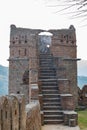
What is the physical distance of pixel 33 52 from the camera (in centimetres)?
1961

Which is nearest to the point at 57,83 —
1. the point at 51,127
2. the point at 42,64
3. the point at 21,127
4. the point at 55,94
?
the point at 55,94

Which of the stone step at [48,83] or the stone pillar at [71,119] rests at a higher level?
the stone step at [48,83]

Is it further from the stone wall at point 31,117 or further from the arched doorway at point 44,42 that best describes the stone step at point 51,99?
the stone wall at point 31,117

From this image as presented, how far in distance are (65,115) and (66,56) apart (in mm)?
5880

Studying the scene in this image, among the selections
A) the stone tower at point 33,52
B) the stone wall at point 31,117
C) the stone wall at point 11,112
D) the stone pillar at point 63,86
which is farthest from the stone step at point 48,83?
the stone wall at point 11,112

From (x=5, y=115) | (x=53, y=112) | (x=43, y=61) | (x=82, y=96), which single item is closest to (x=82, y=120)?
(x=53, y=112)

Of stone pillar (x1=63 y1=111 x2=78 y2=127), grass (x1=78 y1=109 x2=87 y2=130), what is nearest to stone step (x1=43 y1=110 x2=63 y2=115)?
stone pillar (x1=63 y1=111 x2=78 y2=127)

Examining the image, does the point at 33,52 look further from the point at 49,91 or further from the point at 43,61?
the point at 49,91

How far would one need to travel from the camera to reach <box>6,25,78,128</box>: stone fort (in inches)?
683

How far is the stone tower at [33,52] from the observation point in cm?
1964

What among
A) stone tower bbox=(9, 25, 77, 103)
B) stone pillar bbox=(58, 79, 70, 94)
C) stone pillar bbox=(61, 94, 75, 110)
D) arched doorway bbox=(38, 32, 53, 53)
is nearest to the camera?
stone pillar bbox=(61, 94, 75, 110)

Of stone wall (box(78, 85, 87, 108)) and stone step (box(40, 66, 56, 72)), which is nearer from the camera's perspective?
stone step (box(40, 66, 56, 72))

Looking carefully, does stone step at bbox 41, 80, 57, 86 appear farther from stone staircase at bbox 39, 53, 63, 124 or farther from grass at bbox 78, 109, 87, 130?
grass at bbox 78, 109, 87, 130

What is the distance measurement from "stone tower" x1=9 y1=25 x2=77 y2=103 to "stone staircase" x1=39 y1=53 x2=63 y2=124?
14.6 inches
